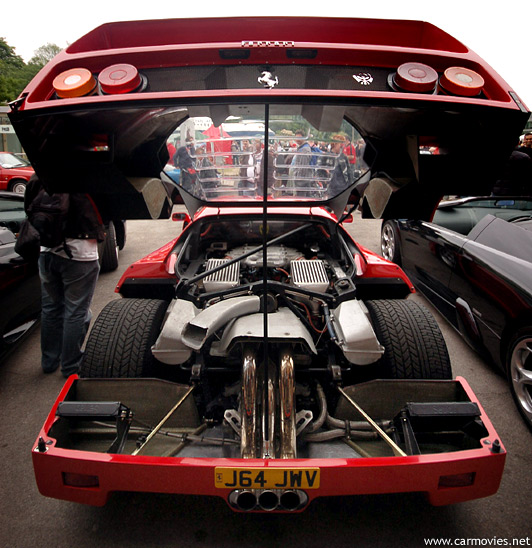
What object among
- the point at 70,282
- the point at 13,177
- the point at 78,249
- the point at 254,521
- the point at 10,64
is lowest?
the point at 10,64

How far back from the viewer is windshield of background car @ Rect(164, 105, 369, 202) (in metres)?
2.36

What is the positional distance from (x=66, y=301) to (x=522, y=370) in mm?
3186

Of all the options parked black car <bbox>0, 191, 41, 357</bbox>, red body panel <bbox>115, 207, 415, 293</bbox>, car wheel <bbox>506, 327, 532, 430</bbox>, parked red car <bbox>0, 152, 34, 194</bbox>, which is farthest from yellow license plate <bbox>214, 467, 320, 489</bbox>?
parked red car <bbox>0, 152, 34, 194</bbox>

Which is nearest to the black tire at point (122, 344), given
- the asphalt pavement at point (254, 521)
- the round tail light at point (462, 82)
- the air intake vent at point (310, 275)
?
the asphalt pavement at point (254, 521)

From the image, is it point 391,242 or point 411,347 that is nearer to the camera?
point 411,347

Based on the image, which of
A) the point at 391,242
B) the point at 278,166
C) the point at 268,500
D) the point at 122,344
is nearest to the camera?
the point at 268,500

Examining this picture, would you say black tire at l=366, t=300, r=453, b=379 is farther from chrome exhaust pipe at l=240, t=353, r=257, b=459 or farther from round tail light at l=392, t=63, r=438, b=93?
round tail light at l=392, t=63, r=438, b=93

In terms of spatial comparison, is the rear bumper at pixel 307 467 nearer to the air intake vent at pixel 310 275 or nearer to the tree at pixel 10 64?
the air intake vent at pixel 310 275

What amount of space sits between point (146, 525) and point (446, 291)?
298cm

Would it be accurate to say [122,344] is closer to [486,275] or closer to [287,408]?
[287,408]

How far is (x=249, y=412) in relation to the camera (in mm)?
1914

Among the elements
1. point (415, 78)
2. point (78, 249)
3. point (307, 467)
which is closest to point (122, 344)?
point (78, 249)

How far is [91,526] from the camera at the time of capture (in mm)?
1860

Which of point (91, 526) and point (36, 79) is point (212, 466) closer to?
point (91, 526)
